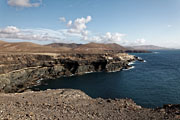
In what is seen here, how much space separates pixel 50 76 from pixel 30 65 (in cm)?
933

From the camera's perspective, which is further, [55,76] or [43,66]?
[43,66]

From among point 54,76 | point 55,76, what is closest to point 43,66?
point 54,76

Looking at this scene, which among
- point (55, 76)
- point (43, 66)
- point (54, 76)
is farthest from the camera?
point (43, 66)

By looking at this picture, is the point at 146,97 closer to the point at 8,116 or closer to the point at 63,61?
the point at 8,116

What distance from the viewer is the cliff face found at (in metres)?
42.8

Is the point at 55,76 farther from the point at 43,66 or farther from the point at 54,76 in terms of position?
the point at 43,66

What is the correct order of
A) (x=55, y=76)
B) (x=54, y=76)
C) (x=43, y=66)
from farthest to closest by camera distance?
(x=43, y=66) < (x=54, y=76) < (x=55, y=76)

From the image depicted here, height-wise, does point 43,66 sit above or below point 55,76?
above

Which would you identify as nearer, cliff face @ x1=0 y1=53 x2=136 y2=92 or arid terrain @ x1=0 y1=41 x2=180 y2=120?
arid terrain @ x1=0 y1=41 x2=180 y2=120

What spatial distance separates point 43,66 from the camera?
56.2 m

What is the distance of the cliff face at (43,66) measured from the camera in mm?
42803

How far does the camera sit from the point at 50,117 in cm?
1089

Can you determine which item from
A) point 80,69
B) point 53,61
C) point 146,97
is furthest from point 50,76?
point 146,97

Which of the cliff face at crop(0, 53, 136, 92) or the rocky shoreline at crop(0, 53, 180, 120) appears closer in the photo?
the rocky shoreline at crop(0, 53, 180, 120)
